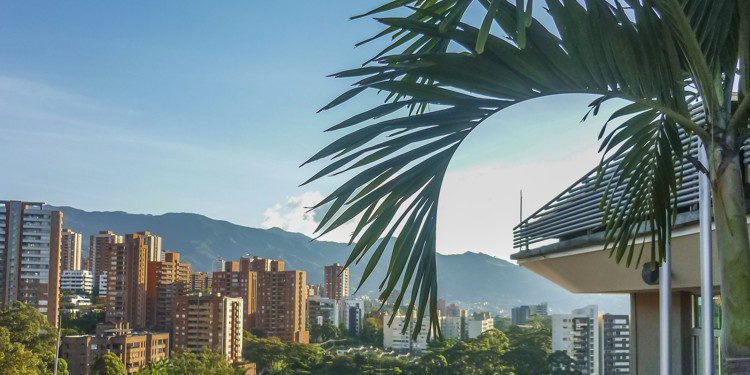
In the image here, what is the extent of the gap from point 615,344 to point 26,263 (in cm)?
4058

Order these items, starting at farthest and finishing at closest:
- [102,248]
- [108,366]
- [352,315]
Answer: [102,248], [352,315], [108,366]

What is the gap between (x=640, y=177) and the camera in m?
2.00

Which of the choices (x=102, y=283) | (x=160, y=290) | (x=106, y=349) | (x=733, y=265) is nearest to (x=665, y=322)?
(x=733, y=265)

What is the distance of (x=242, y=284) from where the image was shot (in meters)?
54.5

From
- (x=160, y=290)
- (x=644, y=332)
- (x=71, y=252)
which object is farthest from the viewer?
(x=71, y=252)

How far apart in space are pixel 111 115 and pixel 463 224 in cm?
3873

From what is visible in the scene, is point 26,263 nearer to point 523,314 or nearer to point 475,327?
point 475,327

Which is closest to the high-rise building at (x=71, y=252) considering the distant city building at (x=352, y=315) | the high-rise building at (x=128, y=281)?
the high-rise building at (x=128, y=281)

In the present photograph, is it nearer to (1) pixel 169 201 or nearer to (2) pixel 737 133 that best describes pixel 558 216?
(2) pixel 737 133

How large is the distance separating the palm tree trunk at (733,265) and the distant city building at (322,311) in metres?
53.8

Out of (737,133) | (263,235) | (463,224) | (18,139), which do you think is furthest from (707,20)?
(263,235)

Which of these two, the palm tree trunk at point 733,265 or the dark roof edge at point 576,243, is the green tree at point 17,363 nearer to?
the dark roof edge at point 576,243

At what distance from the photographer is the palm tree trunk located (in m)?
1.37

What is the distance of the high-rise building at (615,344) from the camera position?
34.3 feet
